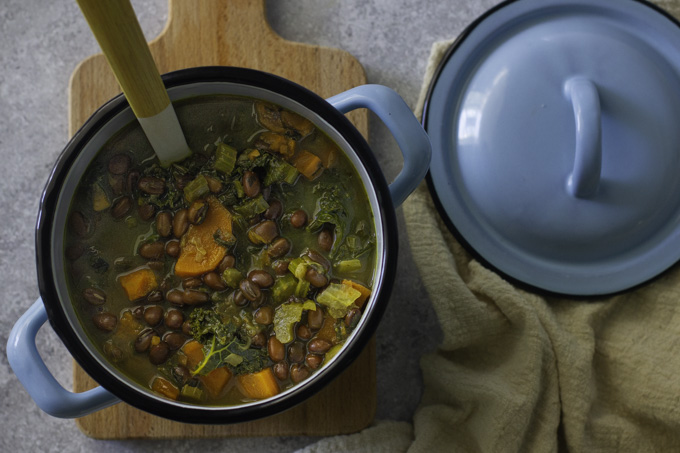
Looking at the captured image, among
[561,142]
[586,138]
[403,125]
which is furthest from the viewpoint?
[561,142]

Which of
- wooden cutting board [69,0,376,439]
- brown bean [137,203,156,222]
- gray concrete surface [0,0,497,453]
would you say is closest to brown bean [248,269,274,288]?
brown bean [137,203,156,222]

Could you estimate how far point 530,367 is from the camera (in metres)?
1.43

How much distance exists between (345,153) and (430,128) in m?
0.40

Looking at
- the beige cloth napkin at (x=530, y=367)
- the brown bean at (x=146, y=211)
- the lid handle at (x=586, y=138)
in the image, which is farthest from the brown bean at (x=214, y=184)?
the lid handle at (x=586, y=138)

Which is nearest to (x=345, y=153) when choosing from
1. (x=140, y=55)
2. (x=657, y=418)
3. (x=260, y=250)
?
(x=260, y=250)

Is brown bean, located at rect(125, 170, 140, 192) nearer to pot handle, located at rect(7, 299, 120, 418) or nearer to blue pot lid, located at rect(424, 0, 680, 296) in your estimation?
pot handle, located at rect(7, 299, 120, 418)

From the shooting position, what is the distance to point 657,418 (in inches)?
57.9

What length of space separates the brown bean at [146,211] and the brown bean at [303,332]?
0.33 m

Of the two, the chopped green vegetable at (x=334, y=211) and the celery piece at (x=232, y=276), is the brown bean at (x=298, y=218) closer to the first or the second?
the chopped green vegetable at (x=334, y=211)

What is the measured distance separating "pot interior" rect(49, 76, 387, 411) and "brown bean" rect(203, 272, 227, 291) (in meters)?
0.20

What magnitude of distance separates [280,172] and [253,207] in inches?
3.1

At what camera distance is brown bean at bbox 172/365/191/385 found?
1133mm

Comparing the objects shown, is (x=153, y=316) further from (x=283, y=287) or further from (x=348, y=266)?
(x=348, y=266)

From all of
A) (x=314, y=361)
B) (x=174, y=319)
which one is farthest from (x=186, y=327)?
(x=314, y=361)
